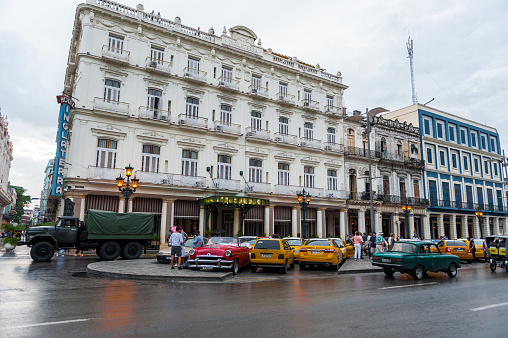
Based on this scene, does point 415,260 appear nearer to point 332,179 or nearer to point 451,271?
point 451,271

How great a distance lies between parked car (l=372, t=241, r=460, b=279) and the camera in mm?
13047

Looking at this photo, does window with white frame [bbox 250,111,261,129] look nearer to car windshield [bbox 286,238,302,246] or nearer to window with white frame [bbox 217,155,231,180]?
window with white frame [bbox 217,155,231,180]

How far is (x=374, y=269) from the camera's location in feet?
52.2

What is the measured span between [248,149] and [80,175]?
13.2m

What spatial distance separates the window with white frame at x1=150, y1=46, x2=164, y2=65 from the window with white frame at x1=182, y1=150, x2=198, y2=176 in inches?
290

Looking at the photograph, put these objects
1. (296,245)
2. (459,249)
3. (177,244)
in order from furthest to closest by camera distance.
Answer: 1. (459,249)
2. (296,245)
3. (177,244)

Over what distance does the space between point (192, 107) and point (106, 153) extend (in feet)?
25.3

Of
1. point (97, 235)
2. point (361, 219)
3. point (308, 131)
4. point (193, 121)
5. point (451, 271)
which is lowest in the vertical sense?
point (451, 271)

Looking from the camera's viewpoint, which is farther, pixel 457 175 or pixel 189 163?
pixel 457 175

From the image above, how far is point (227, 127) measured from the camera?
2916 cm

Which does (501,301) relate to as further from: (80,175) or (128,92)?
(128,92)

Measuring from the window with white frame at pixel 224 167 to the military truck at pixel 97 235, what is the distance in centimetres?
966

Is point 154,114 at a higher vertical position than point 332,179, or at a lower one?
higher

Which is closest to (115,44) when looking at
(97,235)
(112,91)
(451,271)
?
(112,91)
